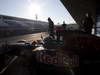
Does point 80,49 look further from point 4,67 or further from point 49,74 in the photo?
point 4,67

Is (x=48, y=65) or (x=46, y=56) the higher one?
(x=46, y=56)

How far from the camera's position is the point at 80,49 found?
12.2 feet

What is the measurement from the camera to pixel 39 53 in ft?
11.5

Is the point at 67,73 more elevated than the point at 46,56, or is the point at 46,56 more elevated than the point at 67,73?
the point at 46,56

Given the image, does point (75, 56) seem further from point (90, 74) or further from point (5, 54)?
point (5, 54)

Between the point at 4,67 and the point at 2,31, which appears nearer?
the point at 4,67

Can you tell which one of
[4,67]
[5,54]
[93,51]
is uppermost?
[93,51]

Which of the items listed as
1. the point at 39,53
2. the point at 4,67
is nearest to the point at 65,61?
the point at 39,53

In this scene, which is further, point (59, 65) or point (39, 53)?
point (39, 53)

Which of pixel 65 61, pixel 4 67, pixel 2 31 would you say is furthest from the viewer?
pixel 2 31

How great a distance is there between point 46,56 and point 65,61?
457 millimetres

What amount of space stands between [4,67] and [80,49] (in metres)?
2.84

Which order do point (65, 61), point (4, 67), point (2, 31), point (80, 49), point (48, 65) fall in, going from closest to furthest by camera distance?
1. point (65, 61)
2. point (48, 65)
3. point (80, 49)
4. point (4, 67)
5. point (2, 31)

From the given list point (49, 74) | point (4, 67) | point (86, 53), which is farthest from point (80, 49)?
point (4, 67)
